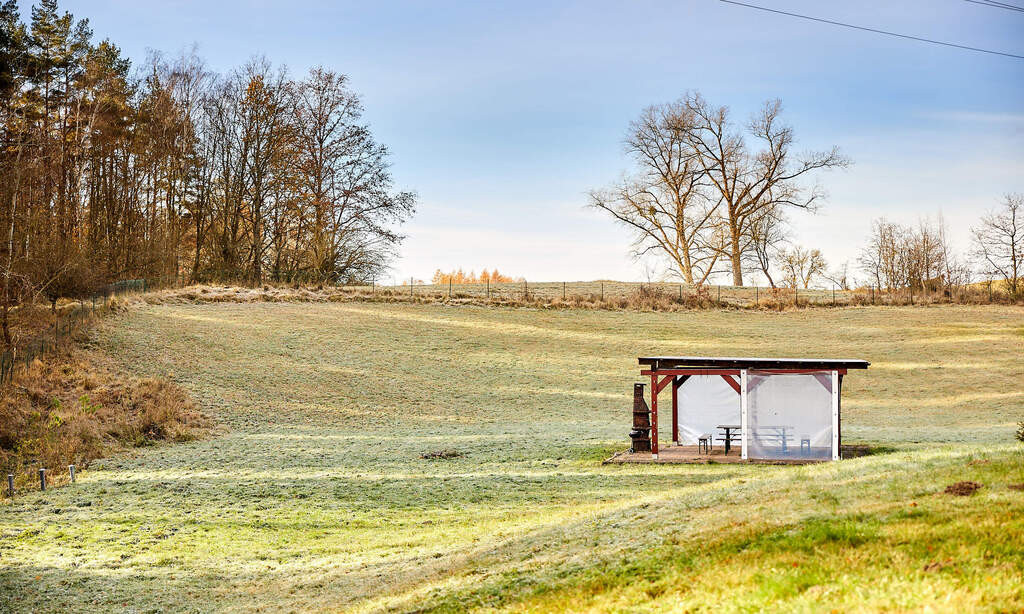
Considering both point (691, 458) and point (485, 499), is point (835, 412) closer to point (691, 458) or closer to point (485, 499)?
point (691, 458)

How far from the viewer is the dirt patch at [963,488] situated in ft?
24.4

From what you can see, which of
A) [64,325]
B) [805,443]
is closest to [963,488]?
[805,443]

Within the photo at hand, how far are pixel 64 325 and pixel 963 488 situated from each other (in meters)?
27.7

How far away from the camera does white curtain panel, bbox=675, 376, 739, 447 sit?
2020cm

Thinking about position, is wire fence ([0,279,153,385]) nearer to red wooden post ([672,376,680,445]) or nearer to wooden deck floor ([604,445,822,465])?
wooden deck floor ([604,445,822,465])

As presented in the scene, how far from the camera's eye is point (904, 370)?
33.0 metres

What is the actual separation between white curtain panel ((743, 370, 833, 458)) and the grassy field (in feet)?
5.50

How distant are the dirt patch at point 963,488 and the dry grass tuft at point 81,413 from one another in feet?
56.3

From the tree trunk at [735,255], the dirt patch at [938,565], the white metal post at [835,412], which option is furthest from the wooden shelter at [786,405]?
the tree trunk at [735,255]

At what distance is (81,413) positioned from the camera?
68.8 ft

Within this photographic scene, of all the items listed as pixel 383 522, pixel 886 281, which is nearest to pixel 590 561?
pixel 383 522

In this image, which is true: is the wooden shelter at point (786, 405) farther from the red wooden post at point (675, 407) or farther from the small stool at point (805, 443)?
the red wooden post at point (675, 407)

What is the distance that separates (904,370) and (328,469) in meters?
25.5

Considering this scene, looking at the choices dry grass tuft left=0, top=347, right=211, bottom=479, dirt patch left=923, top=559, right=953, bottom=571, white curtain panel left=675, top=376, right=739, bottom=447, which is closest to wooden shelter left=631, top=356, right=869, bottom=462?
white curtain panel left=675, top=376, right=739, bottom=447
